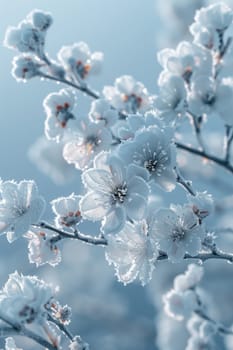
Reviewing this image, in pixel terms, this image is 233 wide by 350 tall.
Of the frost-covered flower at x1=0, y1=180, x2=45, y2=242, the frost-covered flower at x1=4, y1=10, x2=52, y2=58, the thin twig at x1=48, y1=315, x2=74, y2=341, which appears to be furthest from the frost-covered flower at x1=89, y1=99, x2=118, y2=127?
the thin twig at x1=48, y1=315, x2=74, y2=341

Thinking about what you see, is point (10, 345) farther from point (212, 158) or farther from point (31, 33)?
point (31, 33)

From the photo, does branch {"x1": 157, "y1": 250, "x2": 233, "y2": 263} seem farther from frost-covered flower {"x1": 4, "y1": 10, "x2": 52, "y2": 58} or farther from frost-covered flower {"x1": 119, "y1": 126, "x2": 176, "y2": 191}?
frost-covered flower {"x1": 4, "y1": 10, "x2": 52, "y2": 58}

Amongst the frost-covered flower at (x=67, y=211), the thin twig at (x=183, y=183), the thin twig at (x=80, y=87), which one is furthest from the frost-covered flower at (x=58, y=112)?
the thin twig at (x=183, y=183)

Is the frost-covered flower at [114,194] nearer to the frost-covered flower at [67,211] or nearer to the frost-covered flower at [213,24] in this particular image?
the frost-covered flower at [67,211]

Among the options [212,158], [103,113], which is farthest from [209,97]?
[103,113]

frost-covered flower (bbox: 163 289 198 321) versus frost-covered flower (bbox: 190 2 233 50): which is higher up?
frost-covered flower (bbox: 190 2 233 50)

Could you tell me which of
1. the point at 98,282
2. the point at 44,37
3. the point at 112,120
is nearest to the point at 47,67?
the point at 44,37

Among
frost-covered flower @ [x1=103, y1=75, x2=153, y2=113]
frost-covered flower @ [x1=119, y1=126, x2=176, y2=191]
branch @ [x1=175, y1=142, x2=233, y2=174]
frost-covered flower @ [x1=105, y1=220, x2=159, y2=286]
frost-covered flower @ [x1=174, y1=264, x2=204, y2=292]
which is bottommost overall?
frost-covered flower @ [x1=105, y1=220, x2=159, y2=286]

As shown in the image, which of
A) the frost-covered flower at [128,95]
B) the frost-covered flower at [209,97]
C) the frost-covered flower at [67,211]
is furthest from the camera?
the frost-covered flower at [128,95]
